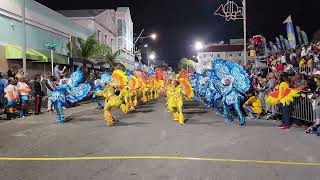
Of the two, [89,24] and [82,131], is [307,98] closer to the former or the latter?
[82,131]

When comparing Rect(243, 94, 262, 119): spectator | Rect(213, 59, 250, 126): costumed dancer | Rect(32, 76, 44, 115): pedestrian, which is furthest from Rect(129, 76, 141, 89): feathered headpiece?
Rect(213, 59, 250, 126): costumed dancer

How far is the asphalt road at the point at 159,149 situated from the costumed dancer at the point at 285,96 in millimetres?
466

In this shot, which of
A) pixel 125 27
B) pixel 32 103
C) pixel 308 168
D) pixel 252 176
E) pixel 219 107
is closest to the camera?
pixel 252 176

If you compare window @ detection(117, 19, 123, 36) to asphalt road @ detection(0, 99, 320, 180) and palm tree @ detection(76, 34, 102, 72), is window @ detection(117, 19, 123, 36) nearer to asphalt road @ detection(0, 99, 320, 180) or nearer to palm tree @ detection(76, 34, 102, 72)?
palm tree @ detection(76, 34, 102, 72)

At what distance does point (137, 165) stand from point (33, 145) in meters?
3.43

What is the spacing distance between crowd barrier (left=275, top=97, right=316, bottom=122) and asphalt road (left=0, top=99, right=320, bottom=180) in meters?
0.46

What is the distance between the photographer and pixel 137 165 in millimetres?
7230

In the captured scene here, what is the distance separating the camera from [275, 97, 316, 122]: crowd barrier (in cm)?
1168

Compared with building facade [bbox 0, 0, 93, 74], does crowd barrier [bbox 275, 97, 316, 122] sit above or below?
below

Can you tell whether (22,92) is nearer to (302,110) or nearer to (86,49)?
(302,110)

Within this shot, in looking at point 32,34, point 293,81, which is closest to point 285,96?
point 293,81

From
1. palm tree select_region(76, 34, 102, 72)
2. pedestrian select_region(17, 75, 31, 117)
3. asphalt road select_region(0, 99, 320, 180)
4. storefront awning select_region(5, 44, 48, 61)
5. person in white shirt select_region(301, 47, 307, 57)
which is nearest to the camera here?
asphalt road select_region(0, 99, 320, 180)

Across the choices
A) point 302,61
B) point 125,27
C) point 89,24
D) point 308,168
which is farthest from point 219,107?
point 125,27

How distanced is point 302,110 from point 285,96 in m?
0.62
